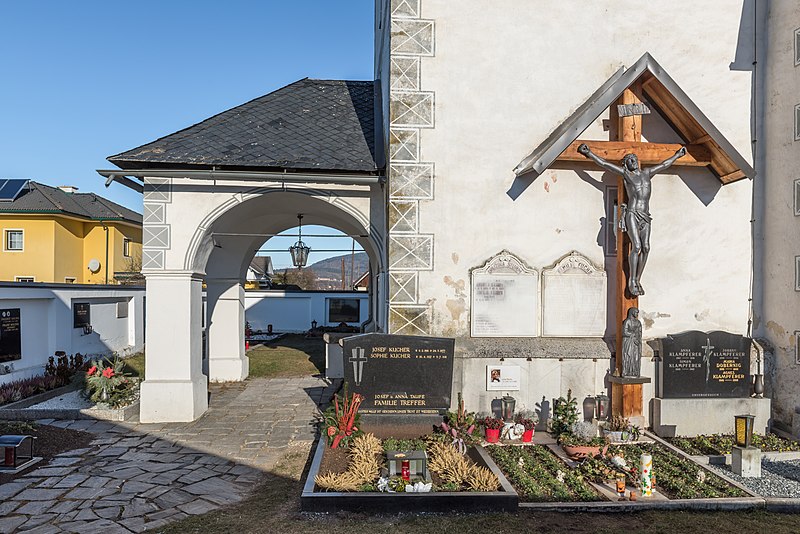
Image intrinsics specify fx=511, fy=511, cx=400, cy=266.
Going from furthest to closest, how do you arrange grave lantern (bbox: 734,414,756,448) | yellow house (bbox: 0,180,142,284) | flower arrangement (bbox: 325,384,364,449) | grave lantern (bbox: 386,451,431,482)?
1. yellow house (bbox: 0,180,142,284)
2. flower arrangement (bbox: 325,384,364,449)
3. grave lantern (bbox: 734,414,756,448)
4. grave lantern (bbox: 386,451,431,482)

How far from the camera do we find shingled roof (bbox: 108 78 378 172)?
10.4 meters

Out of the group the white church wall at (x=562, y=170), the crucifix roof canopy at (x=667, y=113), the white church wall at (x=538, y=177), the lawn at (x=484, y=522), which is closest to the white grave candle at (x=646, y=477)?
the lawn at (x=484, y=522)

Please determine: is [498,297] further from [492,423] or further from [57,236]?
[57,236]

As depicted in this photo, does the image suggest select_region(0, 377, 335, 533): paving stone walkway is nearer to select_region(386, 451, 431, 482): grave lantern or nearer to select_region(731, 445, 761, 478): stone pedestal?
select_region(386, 451, 431, 482): grave lantern

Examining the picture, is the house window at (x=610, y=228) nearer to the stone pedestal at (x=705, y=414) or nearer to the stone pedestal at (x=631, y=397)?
the stone pedestal at (x=631, y=397)

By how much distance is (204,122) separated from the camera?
38.7 feet

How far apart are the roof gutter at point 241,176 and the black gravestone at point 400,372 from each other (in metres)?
3.46

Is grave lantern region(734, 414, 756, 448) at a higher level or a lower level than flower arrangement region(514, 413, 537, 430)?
higher

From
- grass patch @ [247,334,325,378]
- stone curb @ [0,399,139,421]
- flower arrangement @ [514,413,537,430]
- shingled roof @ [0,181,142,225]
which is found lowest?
grass patch @ [247,334,325,378]

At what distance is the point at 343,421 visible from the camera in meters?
8.41

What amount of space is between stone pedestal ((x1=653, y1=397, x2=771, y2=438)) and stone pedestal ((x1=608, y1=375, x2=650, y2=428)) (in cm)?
42

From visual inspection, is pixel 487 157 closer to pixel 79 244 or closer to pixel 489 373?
pixel 489 373

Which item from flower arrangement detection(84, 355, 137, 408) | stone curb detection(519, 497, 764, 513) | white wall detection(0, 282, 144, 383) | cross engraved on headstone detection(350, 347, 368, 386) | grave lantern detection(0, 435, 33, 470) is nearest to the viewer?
stone curb detection(519, 497, 764, 513)

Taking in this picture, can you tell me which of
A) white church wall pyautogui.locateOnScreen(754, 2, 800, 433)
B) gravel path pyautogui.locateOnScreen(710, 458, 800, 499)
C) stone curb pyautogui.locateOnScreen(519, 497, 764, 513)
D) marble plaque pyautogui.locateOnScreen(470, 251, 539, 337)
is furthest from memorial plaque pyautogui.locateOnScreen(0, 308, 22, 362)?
white church wall pyautogui.locateOnScreen(754, 2, 800, 433)
